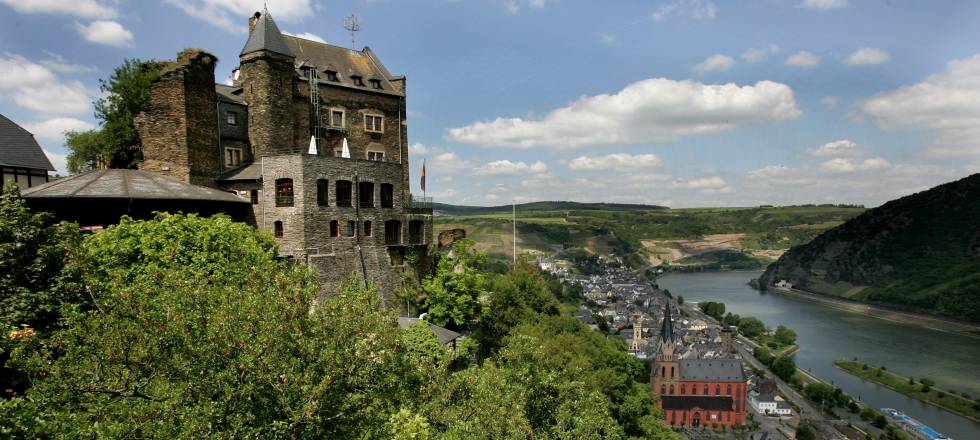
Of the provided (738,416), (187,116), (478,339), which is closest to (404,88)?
(187,116)

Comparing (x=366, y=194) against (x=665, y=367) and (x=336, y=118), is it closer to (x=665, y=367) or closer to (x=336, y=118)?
(x=336, y=118)

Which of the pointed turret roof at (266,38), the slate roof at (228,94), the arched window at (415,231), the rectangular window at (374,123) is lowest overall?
the arched window at (415,231)

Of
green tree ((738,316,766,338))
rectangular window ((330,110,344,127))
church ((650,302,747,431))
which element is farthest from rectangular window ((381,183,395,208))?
green tree ((738,316,766,338))

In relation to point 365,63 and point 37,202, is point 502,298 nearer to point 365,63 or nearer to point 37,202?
point 365,63

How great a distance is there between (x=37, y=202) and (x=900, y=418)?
113 m

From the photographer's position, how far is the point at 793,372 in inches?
4407

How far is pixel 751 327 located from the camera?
14800 cm

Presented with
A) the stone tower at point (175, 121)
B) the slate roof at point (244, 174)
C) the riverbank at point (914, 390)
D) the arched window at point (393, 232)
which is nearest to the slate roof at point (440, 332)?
the arched window at point (393, 232)

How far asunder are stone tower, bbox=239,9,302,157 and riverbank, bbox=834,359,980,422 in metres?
113

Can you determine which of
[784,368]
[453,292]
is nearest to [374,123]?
[453,292]

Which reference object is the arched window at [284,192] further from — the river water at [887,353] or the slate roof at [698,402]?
the river water at [887,353]

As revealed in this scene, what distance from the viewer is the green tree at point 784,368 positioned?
111688 millimetres

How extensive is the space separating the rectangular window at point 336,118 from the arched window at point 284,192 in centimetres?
820

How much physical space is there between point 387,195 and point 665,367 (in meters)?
94.1
